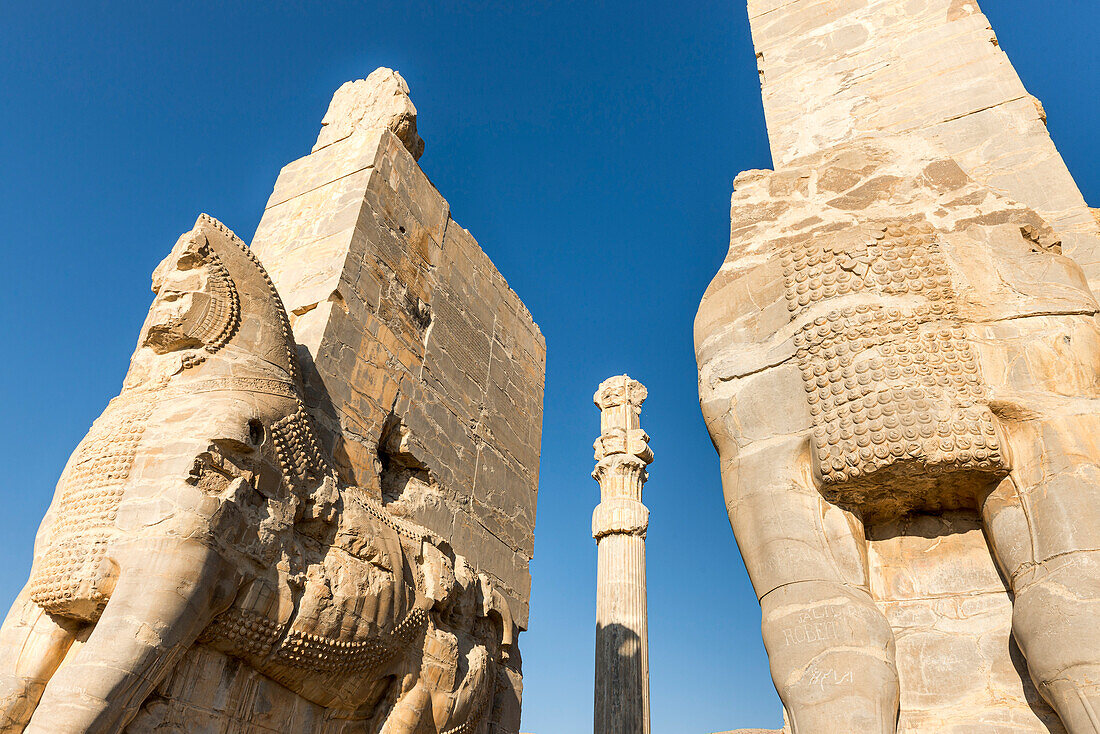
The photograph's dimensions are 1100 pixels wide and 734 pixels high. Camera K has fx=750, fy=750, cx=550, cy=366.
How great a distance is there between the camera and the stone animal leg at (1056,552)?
58.0 inches

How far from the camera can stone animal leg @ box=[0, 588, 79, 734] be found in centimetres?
284

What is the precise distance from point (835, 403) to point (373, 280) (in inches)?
139

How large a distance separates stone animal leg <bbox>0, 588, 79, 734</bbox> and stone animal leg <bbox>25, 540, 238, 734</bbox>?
1.05 ft

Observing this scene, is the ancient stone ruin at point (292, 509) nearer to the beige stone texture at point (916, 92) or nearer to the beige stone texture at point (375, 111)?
the beige stone texture at point (375, 111)

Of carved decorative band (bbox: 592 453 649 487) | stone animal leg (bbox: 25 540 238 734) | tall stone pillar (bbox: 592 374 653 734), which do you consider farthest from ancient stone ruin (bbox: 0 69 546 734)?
carved decorative band (bbox: 592 453 649 487)

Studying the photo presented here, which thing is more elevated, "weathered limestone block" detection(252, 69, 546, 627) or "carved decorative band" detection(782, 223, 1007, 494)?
"weathered limestone block" detection(252, 69, 546, 627)

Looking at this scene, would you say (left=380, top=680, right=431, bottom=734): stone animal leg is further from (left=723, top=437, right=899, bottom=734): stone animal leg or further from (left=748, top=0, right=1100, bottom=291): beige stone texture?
(left=748, top=0, right=1100, bottom=291): beige stone texture

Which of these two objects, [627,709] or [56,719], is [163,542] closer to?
[56,719]

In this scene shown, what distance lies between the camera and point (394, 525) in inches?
164

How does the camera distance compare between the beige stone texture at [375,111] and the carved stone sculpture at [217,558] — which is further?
the beige stone texture at [375,111]

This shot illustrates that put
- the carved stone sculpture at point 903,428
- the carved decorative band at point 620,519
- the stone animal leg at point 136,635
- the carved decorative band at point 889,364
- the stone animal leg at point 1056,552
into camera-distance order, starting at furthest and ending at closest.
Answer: the carved decorative band at point 620,519 < the stone animal leg at point 136,635 < the carved decorative band at point 889,364 < the carved stone sculpture at point 903,428 < the stone animal leg at point 1056,552

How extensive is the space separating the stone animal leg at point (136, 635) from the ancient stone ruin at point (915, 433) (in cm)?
206

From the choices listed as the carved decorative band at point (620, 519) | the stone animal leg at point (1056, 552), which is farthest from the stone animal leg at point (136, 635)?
the carved decorative band at point (620, 519)

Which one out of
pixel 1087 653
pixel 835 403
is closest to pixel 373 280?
pixel 835 403
